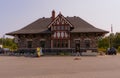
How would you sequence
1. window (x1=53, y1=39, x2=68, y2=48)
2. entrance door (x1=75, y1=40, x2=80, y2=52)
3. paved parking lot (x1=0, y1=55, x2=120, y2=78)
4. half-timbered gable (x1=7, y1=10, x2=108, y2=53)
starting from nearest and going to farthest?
paved parking lot (x1=0, y1=55, x2=120, y2=78) → half-timbered gable (x1=7, y1=10, x2=108, y2=53) → entrance door (x1=75, y1=40, x2=80, y2=52) → window (x1=53, y1=39, x2=68, y2=48)

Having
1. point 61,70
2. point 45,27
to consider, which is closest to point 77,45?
point 45,27

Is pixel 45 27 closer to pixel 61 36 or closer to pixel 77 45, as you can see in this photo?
pixel 61 36

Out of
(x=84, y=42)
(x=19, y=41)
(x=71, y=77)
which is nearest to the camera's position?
(x=71, y=77)

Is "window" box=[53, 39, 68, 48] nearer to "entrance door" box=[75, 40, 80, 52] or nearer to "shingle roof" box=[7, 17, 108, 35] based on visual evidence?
"entrance door" box=[75, 40, 80, 52]

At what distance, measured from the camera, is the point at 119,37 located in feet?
295

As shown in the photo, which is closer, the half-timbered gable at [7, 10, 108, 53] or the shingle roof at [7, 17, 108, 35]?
the half-timbered gable at [7, 10, 108, 53]

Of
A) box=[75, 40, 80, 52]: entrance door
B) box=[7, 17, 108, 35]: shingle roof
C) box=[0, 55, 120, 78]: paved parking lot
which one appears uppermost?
box=[7, 17, 108, 35]: shingle roof

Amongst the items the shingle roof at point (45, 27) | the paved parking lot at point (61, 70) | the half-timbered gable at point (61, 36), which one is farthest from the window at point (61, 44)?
the paved parking lot at point (61, 70)

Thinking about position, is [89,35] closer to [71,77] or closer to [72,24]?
[72,24]

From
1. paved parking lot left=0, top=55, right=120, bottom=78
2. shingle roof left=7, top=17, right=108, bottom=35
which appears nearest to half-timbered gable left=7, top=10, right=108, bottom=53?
shingle roof left=7, top=17, right=108, bottom=35

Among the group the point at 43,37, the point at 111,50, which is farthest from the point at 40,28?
the point at 111,50

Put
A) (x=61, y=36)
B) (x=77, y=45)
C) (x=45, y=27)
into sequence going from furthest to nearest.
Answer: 1. (x=45, y=27)
2. (x=61, y=36)
3. (x=77, y=45)

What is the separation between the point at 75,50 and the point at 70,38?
7.56ft

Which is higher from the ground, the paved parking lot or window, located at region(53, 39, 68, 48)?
window, located at region(53, 39, 68, 48)
